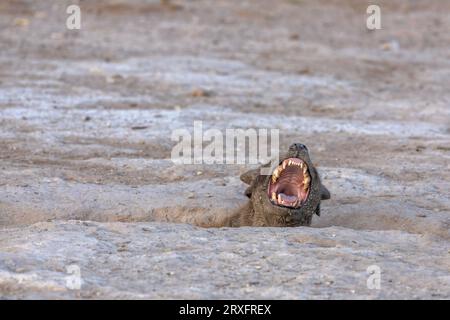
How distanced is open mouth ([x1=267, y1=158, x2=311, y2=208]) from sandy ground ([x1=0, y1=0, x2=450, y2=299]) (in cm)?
25

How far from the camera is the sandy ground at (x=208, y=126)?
439 cm

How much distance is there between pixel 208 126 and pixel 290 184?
8.53ft

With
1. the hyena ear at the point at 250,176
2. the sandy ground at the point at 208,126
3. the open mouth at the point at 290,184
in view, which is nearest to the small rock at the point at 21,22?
the sandy ground at the point at 208,126

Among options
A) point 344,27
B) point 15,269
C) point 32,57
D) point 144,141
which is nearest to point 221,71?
point 32,57

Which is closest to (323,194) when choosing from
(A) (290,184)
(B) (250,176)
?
(A) (290,184)

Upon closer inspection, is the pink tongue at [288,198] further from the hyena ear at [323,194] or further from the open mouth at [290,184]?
the hyena ear at [323,194]

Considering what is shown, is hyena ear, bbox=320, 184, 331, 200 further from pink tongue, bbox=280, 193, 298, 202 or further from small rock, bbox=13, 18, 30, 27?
small rock, bbox=13, 18, 30, 27

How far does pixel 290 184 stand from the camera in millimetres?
5656

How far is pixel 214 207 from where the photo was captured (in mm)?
5891

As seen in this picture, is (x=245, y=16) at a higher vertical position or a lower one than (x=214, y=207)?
higher

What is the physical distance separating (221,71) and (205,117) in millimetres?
2240

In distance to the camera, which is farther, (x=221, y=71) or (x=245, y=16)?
(x=245, y=16)

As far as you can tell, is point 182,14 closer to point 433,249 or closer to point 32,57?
point 32,57

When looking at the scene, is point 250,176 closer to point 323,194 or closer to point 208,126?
point 323,194
